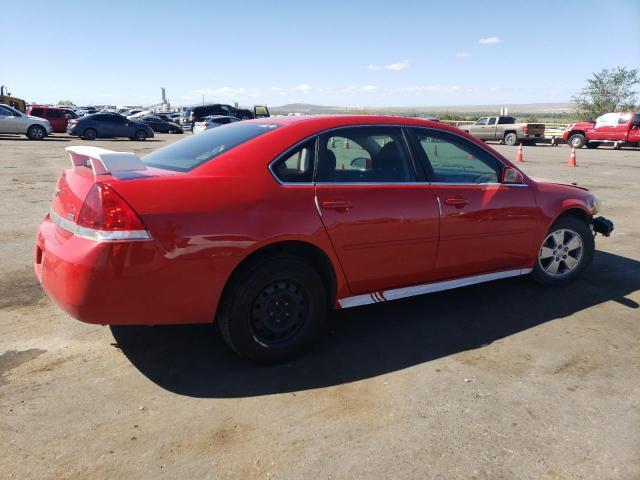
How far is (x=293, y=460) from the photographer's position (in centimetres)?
247

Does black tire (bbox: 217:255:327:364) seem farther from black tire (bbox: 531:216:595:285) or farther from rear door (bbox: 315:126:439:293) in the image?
black tire (bbox: 531:216:595:285)

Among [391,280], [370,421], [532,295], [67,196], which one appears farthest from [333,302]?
[532,295]

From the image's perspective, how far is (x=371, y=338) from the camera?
3.83 meters

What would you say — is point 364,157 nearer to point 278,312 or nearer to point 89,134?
point 278,312

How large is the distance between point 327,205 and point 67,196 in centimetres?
162

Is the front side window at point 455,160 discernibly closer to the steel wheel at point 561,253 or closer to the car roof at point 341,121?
the car roof at point 341,121

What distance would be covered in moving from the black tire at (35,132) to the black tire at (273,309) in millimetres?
25259

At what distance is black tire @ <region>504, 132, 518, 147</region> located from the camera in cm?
2950

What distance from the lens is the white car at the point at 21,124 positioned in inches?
921

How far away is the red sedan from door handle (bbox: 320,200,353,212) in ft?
0.04

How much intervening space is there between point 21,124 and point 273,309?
82.8ft

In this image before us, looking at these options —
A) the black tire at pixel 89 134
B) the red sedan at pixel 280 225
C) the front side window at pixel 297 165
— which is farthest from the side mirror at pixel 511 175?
the black tire at pixel 89 134

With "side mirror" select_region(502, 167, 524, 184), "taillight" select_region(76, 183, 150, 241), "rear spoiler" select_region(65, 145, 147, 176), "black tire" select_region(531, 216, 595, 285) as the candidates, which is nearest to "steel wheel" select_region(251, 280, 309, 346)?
"taillight" select_region(76, 183, 150, 241)

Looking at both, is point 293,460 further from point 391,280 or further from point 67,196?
point 67,196
